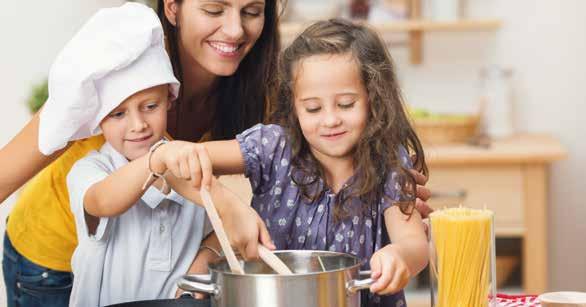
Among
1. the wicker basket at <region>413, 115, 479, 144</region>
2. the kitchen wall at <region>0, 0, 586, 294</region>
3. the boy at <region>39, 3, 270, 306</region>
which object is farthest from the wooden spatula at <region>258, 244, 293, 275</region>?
the kitchen wall at <region>0, 0, 586, 294</region>

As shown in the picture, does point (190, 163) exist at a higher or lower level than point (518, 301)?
higher

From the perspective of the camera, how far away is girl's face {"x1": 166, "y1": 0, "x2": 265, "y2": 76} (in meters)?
1.82

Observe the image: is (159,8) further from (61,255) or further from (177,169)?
(177,169)

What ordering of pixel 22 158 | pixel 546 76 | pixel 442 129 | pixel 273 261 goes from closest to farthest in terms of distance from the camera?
pixel 273 261 → pixel 22 158 → pixel 442 129 → pixel 546 76

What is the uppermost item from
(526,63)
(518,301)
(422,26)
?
(422,26)

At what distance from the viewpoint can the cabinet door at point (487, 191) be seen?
339cm

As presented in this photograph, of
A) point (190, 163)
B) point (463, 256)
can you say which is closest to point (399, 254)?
point (463, 256)

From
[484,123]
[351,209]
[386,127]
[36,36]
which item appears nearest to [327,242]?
[351,209]

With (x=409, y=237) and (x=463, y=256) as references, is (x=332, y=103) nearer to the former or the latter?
(x=409, y=237)

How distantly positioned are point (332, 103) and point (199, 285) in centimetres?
42

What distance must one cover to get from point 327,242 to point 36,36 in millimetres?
2530

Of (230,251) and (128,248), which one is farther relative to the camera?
(128,248)

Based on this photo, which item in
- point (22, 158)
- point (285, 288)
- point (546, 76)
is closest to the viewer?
point (285, 288)

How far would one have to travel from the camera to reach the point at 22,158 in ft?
5.58
